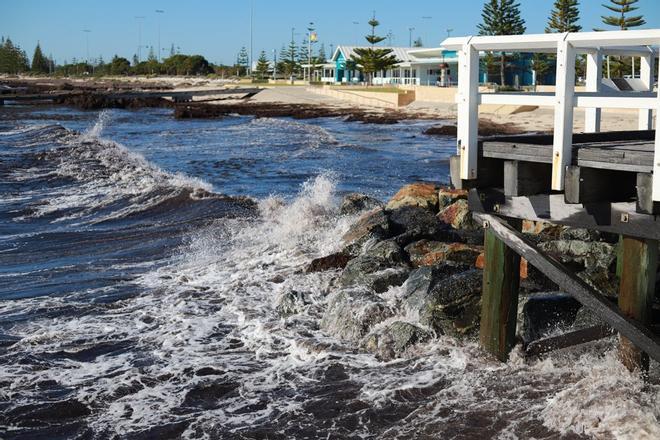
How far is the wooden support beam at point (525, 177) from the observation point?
5.91 meters

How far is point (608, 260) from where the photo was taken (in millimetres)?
8359

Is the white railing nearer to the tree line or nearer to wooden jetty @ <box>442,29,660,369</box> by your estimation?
wooden jetty @ <box>442,29,660,369</box>

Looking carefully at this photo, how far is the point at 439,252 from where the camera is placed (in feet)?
32.0

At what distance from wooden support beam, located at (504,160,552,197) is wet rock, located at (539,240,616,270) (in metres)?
2.50

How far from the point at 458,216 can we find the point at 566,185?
6456 mm

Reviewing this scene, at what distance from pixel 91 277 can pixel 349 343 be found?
4.65 metres

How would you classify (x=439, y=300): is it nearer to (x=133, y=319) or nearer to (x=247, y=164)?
(x=133, y=319)

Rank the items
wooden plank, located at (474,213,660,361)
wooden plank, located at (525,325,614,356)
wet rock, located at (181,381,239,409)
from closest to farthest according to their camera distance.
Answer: wooden plank, located at (474,213,660,361), wet rock, located at (181,381,239,409), wooden plank, located at (525,325,614,356)

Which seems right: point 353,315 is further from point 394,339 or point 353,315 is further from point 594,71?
point 594,71

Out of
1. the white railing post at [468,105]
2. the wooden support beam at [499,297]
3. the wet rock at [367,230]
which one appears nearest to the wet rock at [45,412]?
the wooden support beam at [499,297]

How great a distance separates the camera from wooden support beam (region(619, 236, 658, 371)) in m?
5.70

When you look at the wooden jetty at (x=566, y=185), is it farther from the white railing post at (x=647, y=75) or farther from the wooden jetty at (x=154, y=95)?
the wooden jetty at (x=154, y=95)

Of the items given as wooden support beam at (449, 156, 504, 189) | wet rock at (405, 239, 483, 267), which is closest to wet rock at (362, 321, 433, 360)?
wet rock at (405, 239, 483, 267)

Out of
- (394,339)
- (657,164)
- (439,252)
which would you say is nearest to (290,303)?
(394,339)
